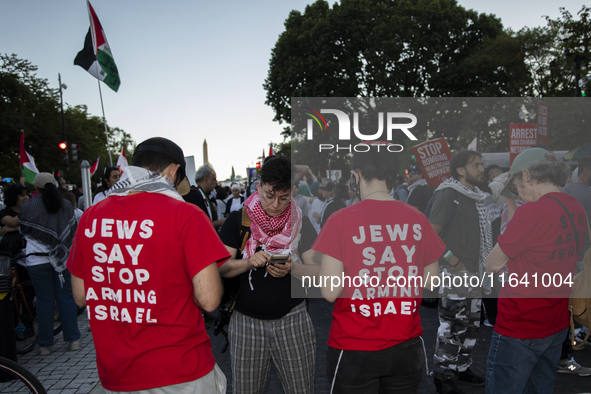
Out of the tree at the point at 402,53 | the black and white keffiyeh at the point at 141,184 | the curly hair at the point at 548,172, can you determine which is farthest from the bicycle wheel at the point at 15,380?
Result: the tree at the point at 402,53

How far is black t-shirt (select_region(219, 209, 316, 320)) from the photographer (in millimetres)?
2549

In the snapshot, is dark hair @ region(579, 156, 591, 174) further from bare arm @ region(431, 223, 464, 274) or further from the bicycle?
the bicycle

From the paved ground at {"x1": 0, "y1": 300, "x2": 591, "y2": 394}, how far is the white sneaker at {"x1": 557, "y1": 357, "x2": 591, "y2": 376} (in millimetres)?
59

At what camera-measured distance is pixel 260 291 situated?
2570 millimetres

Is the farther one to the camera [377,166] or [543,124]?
[543,124]

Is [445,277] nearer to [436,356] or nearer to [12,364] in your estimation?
[436,356]

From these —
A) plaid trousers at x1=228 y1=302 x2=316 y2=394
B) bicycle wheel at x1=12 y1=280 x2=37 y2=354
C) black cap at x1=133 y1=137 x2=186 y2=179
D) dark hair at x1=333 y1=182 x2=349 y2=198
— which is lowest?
bicycle wheel at x1=12 y1=280 x2=37 y2=354

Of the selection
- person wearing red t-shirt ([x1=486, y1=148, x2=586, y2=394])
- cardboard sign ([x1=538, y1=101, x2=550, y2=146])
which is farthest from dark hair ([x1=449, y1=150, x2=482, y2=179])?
person wearing red t-shirt ([x1=486, y1=148, x2=586, y2=394])

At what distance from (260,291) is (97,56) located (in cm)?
885

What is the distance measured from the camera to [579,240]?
2555 mm

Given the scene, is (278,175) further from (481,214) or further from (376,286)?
(481,214)

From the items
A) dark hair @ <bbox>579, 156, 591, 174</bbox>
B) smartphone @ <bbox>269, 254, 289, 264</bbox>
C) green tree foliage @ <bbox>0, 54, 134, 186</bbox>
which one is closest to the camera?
smartphone @ <bbox>269, 254, 289, 264</bbox>

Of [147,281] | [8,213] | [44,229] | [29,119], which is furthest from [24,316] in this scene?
[29,119]

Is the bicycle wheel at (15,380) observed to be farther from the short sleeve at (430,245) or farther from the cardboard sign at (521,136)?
the cardboard sign at (521,136)
